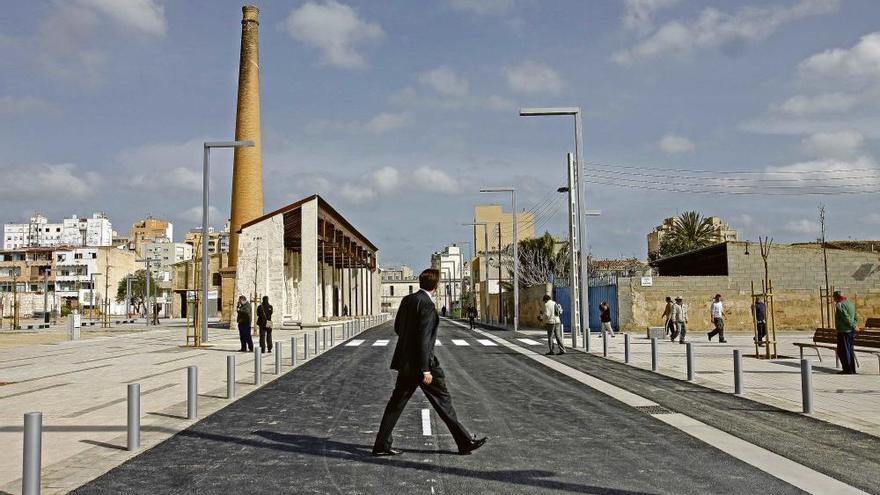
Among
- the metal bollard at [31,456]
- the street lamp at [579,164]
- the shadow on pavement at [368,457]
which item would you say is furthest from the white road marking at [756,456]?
the street lamp at [579,164]

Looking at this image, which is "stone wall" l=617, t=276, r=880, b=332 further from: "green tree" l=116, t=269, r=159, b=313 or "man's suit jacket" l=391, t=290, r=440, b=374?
"green tree" l=116, t=269, r=159, b=313

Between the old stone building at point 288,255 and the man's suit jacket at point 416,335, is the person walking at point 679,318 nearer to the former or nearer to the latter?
the old stone building at point 288,255

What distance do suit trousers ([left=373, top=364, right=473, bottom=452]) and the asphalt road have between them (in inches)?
7.3

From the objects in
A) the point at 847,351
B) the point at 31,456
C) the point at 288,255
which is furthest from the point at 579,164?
the point at 288,255

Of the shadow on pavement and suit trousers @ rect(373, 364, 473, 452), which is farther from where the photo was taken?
suit trousers @ rect(373, 364, 473, 452)

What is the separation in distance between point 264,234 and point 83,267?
71496mm

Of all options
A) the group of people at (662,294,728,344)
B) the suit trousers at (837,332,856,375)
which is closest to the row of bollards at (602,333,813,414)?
the suit trousers at (837,332,856,375)

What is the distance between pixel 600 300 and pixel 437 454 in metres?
30.8

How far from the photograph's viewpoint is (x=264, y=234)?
42438 mm

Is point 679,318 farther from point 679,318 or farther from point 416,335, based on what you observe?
point 416,335

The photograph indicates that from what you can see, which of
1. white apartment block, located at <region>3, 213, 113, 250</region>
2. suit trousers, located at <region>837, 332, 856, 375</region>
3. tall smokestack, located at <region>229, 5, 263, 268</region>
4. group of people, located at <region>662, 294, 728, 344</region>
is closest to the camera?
suit trousers, located at <region>837, 332, 856, 375</region>

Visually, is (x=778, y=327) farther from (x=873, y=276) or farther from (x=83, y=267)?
(x=83, y=267)

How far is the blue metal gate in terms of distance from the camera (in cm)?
3538

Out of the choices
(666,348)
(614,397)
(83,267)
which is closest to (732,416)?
(614,397)
